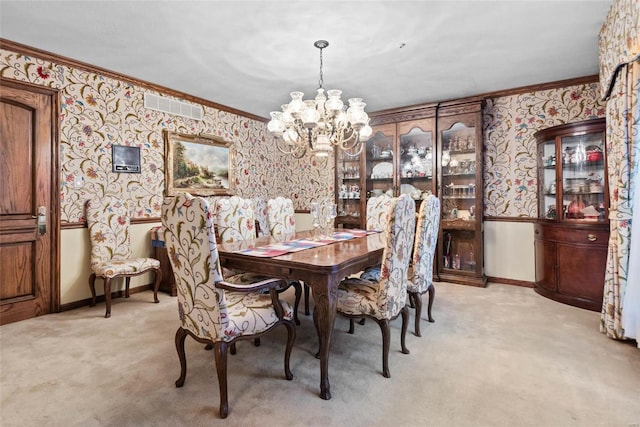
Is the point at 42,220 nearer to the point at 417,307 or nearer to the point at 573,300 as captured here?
the point at 417,307

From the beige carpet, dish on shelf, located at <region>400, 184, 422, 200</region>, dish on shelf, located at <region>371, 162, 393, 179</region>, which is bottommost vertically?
the beige carpet

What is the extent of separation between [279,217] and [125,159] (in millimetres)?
1839

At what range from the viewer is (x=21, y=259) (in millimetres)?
2961

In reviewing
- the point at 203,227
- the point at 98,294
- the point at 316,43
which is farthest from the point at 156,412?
the point at 316,43

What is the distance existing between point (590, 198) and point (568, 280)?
0.84m

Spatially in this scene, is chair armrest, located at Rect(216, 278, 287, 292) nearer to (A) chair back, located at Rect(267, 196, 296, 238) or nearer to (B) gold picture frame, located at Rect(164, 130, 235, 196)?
(A) chair back, located at Rect(267, 196, 296, 238)

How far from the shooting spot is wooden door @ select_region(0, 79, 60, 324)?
286cm

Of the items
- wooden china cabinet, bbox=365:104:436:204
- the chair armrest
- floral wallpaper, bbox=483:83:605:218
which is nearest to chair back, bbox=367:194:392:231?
wooden china cabinet, bbox=365:104:436:204

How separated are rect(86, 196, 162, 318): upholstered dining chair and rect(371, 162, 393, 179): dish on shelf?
10.1 feet

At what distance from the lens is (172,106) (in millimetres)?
3988

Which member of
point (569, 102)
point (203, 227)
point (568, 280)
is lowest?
point (568, 280)

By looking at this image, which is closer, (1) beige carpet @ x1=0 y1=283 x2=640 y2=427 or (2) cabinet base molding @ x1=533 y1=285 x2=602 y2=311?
(1) beige carpet @ x1=0 y1=283 x2=640 y2=427

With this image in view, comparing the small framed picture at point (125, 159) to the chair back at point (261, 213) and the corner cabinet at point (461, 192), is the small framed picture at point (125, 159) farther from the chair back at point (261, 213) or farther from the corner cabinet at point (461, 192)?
the corner cabinet at point (461, 192)

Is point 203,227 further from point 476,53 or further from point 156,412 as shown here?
point 476,53
